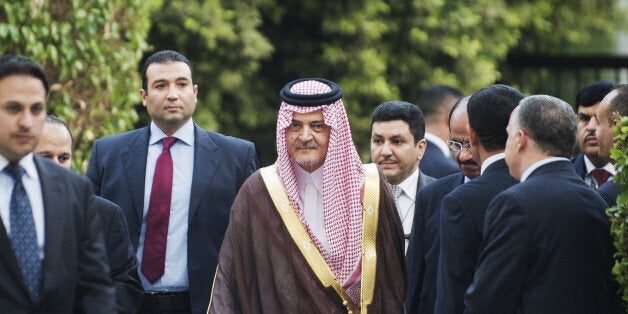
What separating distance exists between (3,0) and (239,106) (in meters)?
5.90

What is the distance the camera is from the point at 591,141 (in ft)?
24.0

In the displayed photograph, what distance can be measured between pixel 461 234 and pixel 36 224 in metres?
1.99

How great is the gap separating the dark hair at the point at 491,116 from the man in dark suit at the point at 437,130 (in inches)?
106

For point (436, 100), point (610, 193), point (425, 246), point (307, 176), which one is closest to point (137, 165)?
point (307, 176)

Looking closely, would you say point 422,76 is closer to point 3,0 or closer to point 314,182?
point 3,0

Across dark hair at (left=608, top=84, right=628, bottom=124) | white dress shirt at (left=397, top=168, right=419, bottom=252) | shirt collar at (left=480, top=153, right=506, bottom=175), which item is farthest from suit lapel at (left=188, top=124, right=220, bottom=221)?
dark hair at (left=608, top=84, right=628, bottom=124)

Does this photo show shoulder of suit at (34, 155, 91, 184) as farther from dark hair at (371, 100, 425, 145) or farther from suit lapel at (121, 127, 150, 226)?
dark hair at (371, 100, 425, 145)

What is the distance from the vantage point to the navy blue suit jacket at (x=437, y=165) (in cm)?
840

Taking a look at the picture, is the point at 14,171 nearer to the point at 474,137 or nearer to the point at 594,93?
the point at 474,137

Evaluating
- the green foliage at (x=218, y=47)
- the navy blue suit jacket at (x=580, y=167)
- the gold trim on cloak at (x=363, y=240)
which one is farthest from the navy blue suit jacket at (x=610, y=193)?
the green foliage at (x=218, y=47)

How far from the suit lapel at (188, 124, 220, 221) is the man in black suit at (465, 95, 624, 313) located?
2.35 m

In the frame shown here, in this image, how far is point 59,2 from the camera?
9148 millimetres

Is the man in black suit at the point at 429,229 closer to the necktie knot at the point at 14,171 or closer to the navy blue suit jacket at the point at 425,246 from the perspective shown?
the navy blue suit jacket at the point at 425,246

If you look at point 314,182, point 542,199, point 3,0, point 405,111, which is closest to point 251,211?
point 314,182
